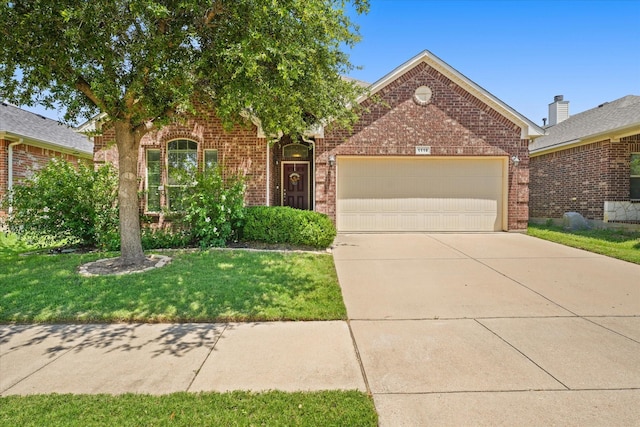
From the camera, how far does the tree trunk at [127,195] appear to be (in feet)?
22.2

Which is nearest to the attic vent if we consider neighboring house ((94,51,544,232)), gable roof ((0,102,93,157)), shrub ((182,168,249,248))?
neighboring house ((94,51,544,232))

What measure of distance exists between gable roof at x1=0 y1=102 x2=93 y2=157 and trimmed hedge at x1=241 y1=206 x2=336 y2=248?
7231mm

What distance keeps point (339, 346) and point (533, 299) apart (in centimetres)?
336

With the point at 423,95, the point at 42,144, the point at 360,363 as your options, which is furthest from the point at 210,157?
the point at 360,363

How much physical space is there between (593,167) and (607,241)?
4.28m

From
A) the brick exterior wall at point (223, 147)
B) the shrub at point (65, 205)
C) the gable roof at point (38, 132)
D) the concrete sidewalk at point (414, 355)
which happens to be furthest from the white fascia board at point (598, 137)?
the gable roof at point (38, 132)

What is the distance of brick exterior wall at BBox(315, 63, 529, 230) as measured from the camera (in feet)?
36.0

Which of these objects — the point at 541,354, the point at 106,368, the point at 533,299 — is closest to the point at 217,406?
the point at 106,368

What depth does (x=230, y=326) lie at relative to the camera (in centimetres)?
420

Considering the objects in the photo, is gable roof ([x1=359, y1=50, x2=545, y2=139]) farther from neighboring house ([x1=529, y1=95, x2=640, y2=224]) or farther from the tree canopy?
the tree canopy

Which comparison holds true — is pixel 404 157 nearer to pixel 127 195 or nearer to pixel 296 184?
pixel 296 184

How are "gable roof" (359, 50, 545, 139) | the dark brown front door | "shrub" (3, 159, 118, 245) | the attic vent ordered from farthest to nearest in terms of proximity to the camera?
the dark brown front door → the attic vent → "gable roof" (359, 50, 545, 139) → "shrub" (3, 159, 118, 245)

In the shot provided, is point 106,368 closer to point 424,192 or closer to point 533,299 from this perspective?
point 533,299

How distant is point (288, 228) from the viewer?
8.51 m
